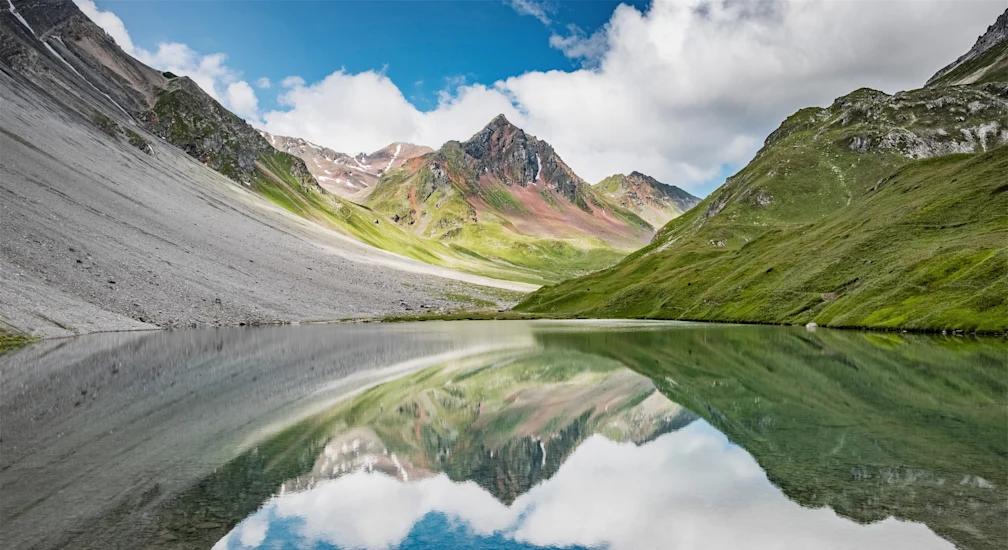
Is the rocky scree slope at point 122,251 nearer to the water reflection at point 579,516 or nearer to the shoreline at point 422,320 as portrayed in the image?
the shoreline at point 422,320

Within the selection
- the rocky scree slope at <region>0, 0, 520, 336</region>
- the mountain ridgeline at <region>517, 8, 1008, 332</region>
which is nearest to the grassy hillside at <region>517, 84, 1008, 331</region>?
the mountain ridgeline at <region>517, 8, 1008, 332</region>

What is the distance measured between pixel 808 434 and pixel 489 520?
16728 millimetres

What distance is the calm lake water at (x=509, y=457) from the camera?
16516 millimetres

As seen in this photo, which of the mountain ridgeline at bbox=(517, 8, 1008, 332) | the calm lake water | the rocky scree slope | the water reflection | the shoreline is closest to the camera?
the water reflection

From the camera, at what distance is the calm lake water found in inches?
650

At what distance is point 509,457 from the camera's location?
25.1 m

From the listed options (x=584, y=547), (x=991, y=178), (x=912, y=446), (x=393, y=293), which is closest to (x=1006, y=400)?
(x=912, y=446)

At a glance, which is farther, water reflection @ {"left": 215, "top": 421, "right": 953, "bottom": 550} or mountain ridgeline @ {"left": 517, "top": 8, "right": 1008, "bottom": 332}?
mountain ridgeline @ {"left": 517, "top": 8, "right": 1008, "bottom": 332}

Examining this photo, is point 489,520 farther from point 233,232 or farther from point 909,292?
point 233,232

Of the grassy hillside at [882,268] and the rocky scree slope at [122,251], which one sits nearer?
the grassy hillside at [882,268]

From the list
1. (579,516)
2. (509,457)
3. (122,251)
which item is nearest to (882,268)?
(509,457)

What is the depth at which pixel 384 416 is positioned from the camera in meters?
33.4

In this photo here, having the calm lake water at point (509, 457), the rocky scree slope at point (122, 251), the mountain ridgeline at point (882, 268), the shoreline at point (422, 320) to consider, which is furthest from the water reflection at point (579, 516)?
the rocky scree slope at point (122, 251)

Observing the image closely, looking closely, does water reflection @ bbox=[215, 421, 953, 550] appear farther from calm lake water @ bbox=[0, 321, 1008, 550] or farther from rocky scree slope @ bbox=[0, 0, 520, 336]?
rocky scree slope @ bbox=[0, 0, 520, 336]
